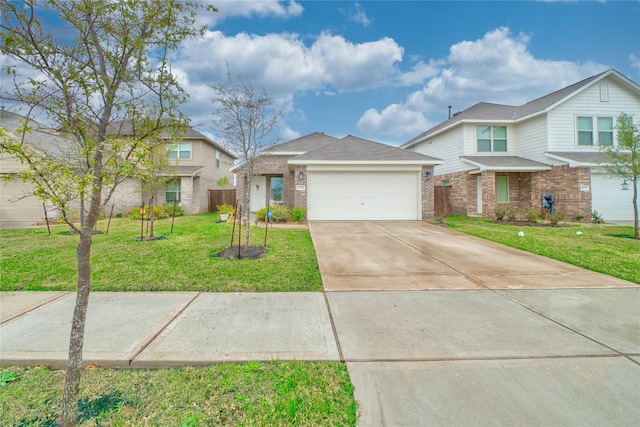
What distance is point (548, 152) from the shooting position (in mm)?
15391

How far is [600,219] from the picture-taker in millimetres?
13969

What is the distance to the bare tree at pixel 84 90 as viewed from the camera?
1.77 m

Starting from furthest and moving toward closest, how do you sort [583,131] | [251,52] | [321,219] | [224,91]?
[583,131] → [321,219] → [251,52] → [224,91]

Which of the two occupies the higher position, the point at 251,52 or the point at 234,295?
the point at 251,52

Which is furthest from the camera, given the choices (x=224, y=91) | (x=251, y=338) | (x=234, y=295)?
(x=224, y=91)

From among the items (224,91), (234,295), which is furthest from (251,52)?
(234,295)

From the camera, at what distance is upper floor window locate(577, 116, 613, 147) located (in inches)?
612

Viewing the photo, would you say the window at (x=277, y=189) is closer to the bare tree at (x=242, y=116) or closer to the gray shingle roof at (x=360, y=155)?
the gray shingle roof at (x=360, y=155)

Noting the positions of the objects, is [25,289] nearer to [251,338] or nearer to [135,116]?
[251,338]

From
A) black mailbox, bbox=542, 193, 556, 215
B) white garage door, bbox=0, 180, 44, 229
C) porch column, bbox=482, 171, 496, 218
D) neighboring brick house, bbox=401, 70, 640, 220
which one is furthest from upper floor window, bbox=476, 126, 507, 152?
white garage door, bbox=0, 180, 44, 229

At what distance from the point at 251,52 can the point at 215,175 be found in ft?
44.3

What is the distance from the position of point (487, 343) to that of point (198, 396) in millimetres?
2819

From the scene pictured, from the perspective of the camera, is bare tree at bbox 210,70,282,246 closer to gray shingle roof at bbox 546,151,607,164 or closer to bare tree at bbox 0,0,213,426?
bare tree at bbox 0,0,213,426

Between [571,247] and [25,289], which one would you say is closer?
[25,289]
